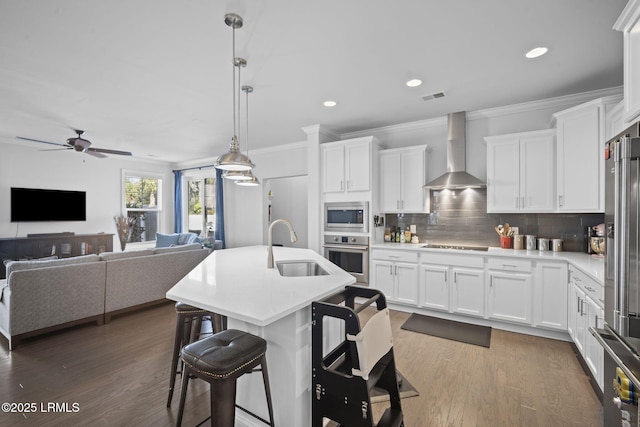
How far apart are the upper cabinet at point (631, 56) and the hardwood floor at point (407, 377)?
1.93m

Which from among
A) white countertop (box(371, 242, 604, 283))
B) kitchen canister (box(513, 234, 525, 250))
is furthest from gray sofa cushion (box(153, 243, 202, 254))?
kitchen canister (box(513, 234, 525, 250))

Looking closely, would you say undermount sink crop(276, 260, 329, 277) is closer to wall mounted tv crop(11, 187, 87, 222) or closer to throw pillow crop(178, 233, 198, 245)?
throw pillow crop(178, 233, 198, 245)

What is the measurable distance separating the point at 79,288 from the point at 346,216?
3.36 meters

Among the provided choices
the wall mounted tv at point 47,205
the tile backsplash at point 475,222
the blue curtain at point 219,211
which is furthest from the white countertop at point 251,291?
the wall mounted tv at point 47,205

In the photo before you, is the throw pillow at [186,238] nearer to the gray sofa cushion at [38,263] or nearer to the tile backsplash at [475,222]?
the gray sofa cushion at [38,263]

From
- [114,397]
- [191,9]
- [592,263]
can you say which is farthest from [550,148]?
[114,397]

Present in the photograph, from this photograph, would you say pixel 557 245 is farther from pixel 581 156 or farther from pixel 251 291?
pixel 251 291

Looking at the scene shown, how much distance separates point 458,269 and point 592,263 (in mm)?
1184

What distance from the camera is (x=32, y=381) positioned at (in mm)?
2299

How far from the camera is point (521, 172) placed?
3.34 meters

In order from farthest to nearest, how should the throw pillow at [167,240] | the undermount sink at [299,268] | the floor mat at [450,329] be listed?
1. the throw pillow at [167,240]
2. the floor mat at [450,329]
3. the undermount sink at [299,268]

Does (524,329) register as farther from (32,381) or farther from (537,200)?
(32,381)

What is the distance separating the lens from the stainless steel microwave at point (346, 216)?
4.12m

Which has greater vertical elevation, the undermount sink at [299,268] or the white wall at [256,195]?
the white wall at [256,195]
